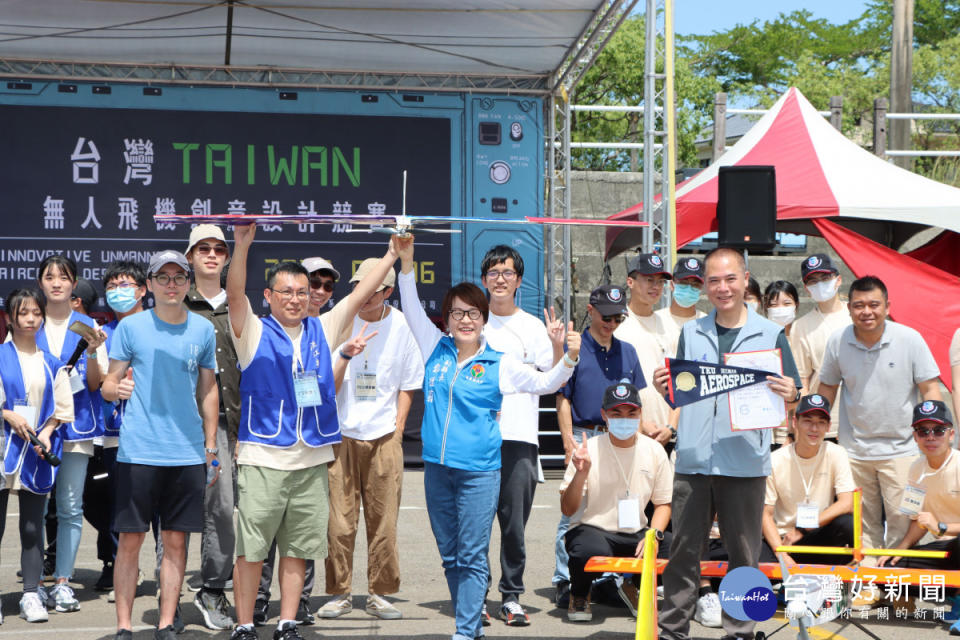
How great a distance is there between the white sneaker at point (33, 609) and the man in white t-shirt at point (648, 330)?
3.14m

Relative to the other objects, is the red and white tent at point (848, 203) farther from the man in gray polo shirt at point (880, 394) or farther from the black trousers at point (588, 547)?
the black trousers at point (588, 547)

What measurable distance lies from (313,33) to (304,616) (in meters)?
6.12

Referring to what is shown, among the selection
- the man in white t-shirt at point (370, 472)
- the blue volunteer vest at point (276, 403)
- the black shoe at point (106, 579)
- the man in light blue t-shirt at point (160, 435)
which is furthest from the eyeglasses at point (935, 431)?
the black shoe at point (106, 579)

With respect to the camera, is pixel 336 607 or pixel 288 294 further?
pixel 336 607

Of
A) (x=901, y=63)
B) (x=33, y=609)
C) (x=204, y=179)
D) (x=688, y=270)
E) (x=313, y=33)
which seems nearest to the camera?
(x=33, y=609)

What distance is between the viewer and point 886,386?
6.00m

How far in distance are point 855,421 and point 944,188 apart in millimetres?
4466

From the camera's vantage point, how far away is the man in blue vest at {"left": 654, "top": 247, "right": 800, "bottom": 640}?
4652 millimetres

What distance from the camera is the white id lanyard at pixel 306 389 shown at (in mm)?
4723

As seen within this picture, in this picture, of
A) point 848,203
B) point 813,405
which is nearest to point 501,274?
point 813,405

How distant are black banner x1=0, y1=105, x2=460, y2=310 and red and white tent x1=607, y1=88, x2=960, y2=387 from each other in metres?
2.66

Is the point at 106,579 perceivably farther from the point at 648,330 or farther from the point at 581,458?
the point at 648,330

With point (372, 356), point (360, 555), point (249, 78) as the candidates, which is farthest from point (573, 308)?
point (372, 356)

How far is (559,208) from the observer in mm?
11898
